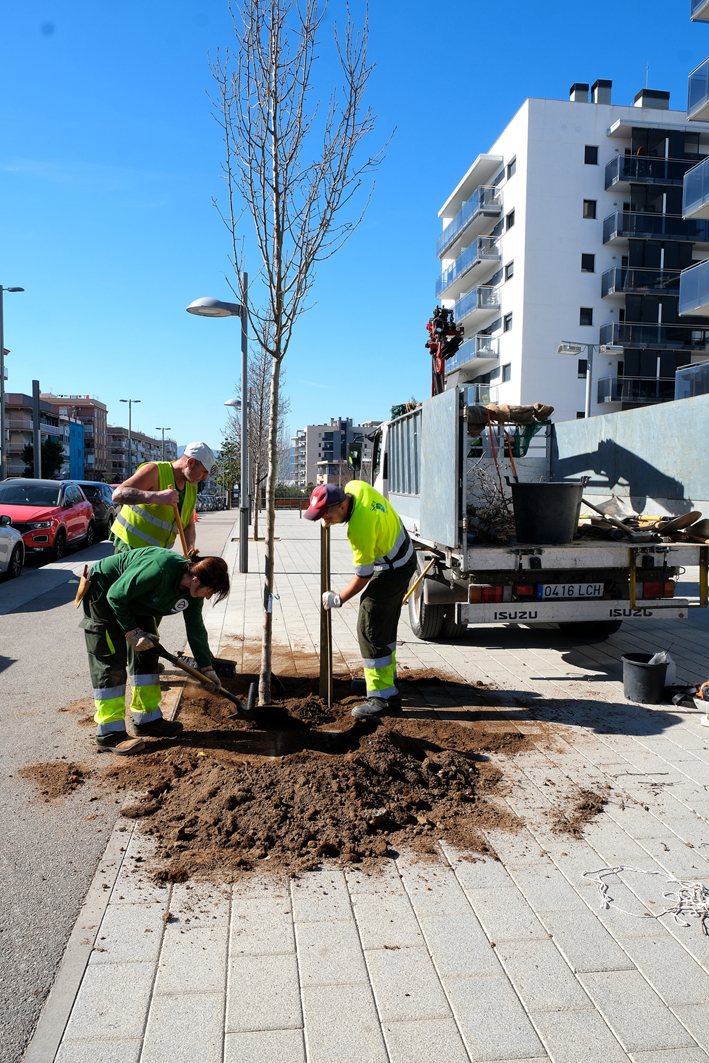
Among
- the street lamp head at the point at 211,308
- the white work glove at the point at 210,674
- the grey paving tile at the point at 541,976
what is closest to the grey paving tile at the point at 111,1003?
the grey paving tile at the point at 541,976

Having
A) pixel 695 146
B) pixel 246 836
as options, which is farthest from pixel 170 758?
pixel 695 146

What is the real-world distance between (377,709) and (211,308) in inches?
272

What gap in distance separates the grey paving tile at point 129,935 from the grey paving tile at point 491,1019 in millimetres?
1083

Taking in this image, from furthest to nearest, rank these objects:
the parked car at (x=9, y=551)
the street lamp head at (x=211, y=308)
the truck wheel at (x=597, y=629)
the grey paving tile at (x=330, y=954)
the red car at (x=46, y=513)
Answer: the red car at (x=46, y=513) < the parked car at (x=9, y=551) < the street lamp head at (x=211, y=308) < the truck wheel at (x=597, y=629) < the grey paving tile at (x=330, y=954)

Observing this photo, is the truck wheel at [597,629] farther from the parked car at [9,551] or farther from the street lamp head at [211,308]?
the parked car at [9,551]

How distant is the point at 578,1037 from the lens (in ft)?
7.29

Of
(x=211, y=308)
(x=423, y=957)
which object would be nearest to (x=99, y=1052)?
(x=423, y=957)

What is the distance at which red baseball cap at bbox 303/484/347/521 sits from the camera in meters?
4.79

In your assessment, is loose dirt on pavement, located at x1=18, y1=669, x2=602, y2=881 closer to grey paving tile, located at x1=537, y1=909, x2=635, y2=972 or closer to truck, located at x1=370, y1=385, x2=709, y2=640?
grey paving tile, located at x1=537, y1=909, x2=635, y2=972

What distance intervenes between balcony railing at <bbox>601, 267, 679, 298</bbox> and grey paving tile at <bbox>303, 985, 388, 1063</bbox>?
40829mm

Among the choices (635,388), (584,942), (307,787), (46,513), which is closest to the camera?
(584,942)

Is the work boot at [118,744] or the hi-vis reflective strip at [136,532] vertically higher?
the hi-vis reflective strip at [136,532]

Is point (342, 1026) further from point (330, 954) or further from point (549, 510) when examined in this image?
point (549, 510)

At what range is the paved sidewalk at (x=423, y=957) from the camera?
7.22ft
